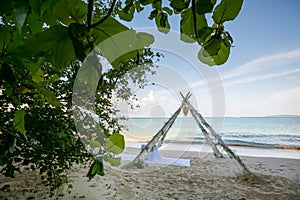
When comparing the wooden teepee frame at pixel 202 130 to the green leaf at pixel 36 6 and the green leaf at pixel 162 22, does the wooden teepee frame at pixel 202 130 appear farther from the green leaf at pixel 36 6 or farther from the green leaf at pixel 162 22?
the green leaf at pixel 36 6

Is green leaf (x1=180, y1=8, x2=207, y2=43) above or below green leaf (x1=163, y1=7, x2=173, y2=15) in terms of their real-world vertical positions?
below

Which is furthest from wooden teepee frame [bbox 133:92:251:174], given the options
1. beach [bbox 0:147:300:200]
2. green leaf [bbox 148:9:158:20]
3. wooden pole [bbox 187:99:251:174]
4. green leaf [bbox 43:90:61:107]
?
green leaf [bbox 148:9:158:20]

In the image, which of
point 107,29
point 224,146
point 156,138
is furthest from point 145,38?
point 224,146

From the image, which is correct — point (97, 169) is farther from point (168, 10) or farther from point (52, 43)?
point (168, 10)

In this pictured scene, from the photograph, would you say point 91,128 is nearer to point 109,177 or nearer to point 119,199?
point 119,199

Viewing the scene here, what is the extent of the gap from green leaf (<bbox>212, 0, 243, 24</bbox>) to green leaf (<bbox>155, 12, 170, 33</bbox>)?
0.45 feet

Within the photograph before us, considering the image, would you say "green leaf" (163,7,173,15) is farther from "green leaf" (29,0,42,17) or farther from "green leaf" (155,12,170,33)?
"green leaf" (29,0,42,17)

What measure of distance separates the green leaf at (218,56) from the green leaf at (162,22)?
10cm

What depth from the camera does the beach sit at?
2037 mm

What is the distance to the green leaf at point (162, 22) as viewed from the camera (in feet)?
1.03

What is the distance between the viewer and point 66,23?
0.17 meters

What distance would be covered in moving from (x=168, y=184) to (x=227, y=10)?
10.4ft

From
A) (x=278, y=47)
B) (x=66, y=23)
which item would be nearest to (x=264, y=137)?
(x=278, y=47)

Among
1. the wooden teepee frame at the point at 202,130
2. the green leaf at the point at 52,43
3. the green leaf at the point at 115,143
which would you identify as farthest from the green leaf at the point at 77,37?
the wooden teepee frame at the point at 202,130
